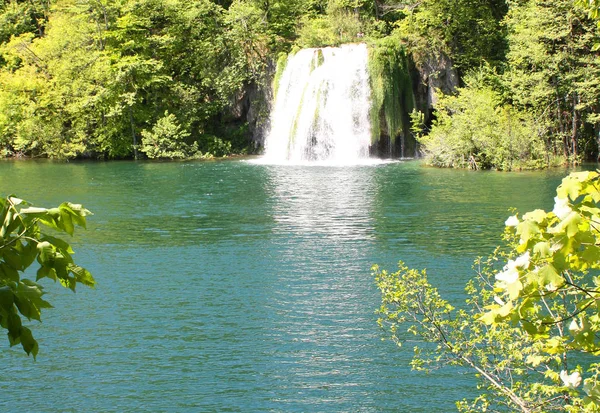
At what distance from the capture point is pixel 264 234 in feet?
62.4

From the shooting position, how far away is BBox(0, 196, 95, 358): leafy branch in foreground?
3037 mm

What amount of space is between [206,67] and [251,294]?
29916 mm

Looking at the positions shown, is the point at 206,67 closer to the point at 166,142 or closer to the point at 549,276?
the point at 166,142

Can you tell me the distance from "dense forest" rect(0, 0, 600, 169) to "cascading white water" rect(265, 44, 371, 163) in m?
0.83

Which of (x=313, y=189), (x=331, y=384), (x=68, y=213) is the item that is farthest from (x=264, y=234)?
(x=68, y=213)

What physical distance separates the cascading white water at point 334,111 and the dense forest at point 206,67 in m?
0.83

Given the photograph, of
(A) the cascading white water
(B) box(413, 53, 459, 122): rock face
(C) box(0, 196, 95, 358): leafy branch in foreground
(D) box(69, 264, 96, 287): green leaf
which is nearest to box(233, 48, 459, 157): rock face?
(B) box(413, 53, 459, 122): rock face

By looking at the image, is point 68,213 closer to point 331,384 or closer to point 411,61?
point 331,384

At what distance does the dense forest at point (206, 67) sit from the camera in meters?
38.2

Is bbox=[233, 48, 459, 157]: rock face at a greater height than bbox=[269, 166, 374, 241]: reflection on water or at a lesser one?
greater

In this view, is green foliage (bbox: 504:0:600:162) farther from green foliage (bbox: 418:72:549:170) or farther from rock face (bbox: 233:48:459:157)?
rock face (bbox: 233:48:459:157)

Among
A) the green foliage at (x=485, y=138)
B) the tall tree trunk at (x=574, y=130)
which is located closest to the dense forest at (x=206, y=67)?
the green foliage at (x=485, y=138)

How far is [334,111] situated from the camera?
37031 millimetres

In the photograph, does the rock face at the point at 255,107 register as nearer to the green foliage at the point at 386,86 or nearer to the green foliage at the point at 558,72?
the green foliage at the point at 386,86
